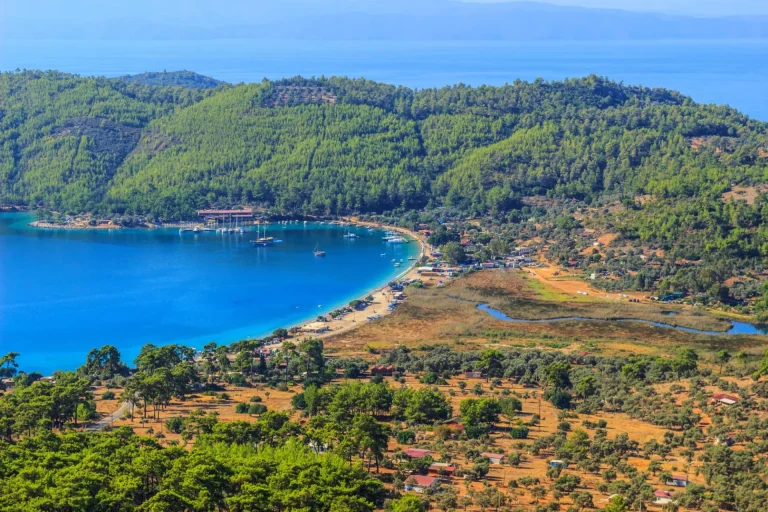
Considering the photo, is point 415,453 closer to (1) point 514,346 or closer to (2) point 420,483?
(2) point 420,483

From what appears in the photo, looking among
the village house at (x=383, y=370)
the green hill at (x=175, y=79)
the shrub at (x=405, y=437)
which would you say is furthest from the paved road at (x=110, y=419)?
the green hill at (x=175, y=79)

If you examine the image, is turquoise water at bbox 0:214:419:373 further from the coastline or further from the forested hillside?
the forested hillside

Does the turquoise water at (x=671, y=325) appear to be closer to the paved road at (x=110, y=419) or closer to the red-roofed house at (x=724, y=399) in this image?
the red-roofed house at (x=724, y=399)

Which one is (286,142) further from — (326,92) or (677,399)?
→ (677,399)

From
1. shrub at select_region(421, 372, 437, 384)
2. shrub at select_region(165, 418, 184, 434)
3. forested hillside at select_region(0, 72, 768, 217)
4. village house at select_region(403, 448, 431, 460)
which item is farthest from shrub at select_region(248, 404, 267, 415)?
forested hillside at select_region(0, 72, 768, 217)

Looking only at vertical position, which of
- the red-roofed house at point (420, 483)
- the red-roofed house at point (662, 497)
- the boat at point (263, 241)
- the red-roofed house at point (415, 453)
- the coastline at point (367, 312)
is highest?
the boat at point (263, 241)

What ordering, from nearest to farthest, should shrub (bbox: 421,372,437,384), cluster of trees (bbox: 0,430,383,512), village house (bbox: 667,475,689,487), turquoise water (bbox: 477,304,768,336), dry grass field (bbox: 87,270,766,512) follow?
cluster of trees (bbox: 0,430,383,512), village house (bbox: 667,475,689,487), dry grass field (bbox: 87,270,766,512), shrub (bbox: 421,372,437,384), turquoise water (bbox: 477,304,768,336)

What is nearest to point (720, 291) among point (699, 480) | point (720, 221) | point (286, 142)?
point (720, 221)
